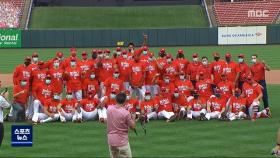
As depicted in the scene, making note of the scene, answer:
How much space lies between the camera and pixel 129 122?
500 inches

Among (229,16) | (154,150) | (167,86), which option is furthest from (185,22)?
(154,150)

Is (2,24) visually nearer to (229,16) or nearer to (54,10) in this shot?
(54,10)

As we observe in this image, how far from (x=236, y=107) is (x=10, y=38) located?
1349 inches

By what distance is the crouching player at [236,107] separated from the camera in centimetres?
2172

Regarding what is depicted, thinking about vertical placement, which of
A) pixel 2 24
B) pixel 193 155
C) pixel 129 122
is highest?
pixel 2 24

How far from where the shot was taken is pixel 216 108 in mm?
21875

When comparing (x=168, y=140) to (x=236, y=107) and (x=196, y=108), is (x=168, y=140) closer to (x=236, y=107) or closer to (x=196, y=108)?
(x=196, y=108)

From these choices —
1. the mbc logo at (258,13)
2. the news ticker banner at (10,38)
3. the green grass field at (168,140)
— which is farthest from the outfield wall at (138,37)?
the green grass field at (168,140)

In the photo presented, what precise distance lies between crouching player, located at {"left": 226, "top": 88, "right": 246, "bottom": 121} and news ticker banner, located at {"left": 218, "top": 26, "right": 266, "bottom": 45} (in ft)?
106

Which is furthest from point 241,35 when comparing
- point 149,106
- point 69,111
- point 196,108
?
point 69,111

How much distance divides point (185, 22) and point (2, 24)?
15754mm

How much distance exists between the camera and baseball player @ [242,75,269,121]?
21.8 metres

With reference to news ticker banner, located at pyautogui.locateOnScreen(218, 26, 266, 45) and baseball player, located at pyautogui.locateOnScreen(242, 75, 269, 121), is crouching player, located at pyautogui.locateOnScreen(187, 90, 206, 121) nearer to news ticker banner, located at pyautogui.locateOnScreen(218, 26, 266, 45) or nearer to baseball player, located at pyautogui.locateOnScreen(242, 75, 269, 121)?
baseball player, located at pyautogui.locateOnScreen(242, 75, 269, 121)

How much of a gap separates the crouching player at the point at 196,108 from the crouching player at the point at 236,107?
2.61ft
